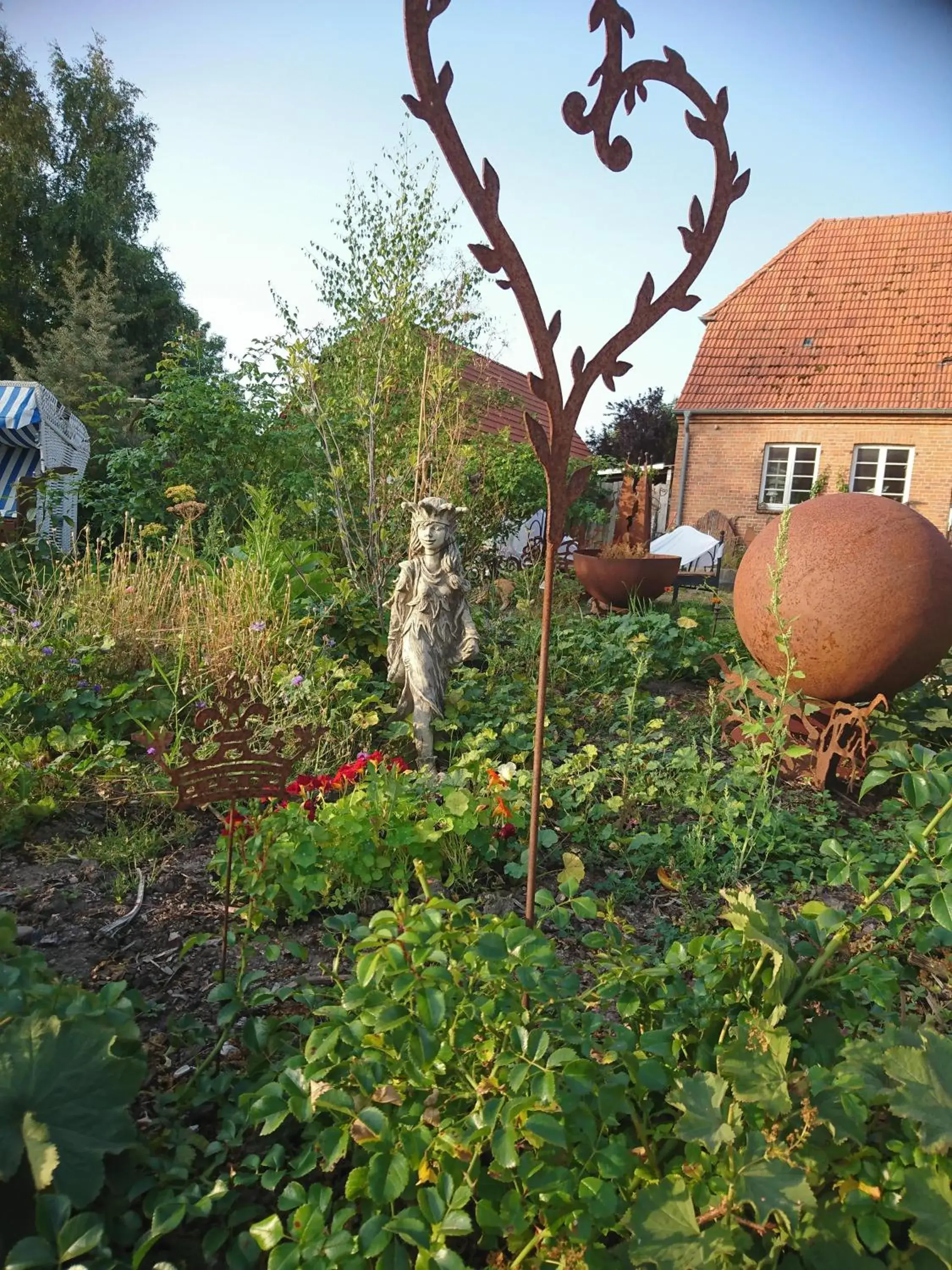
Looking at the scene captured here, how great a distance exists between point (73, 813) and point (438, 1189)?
2563mm

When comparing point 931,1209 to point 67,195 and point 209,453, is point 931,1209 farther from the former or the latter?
point 67,195

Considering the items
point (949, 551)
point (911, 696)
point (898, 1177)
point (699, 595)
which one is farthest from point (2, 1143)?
point (699, 595)

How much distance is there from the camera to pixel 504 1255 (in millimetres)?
1287

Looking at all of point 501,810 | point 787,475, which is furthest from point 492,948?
point 787,475

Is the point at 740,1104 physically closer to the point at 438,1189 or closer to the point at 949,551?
the point at 438,1189

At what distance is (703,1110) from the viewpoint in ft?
3.74

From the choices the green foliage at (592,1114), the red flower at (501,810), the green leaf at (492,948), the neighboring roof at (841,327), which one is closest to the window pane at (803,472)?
the neighboring roof at (841,327)

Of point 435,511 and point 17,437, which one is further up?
point 17,437

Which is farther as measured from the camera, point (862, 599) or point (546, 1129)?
point (862, 599)

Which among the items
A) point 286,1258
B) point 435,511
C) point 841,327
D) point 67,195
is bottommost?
point 286,1258

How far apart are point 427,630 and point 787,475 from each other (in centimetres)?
1395

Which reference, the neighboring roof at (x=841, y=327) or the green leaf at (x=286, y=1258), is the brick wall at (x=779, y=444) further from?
the green leaf at (x=286, y=1258)

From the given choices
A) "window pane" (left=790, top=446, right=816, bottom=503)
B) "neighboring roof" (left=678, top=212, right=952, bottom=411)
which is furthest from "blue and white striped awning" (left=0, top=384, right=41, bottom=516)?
"window pane" (left=790, top=446, right=816, bottom=503)

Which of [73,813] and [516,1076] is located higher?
[516,1076]
